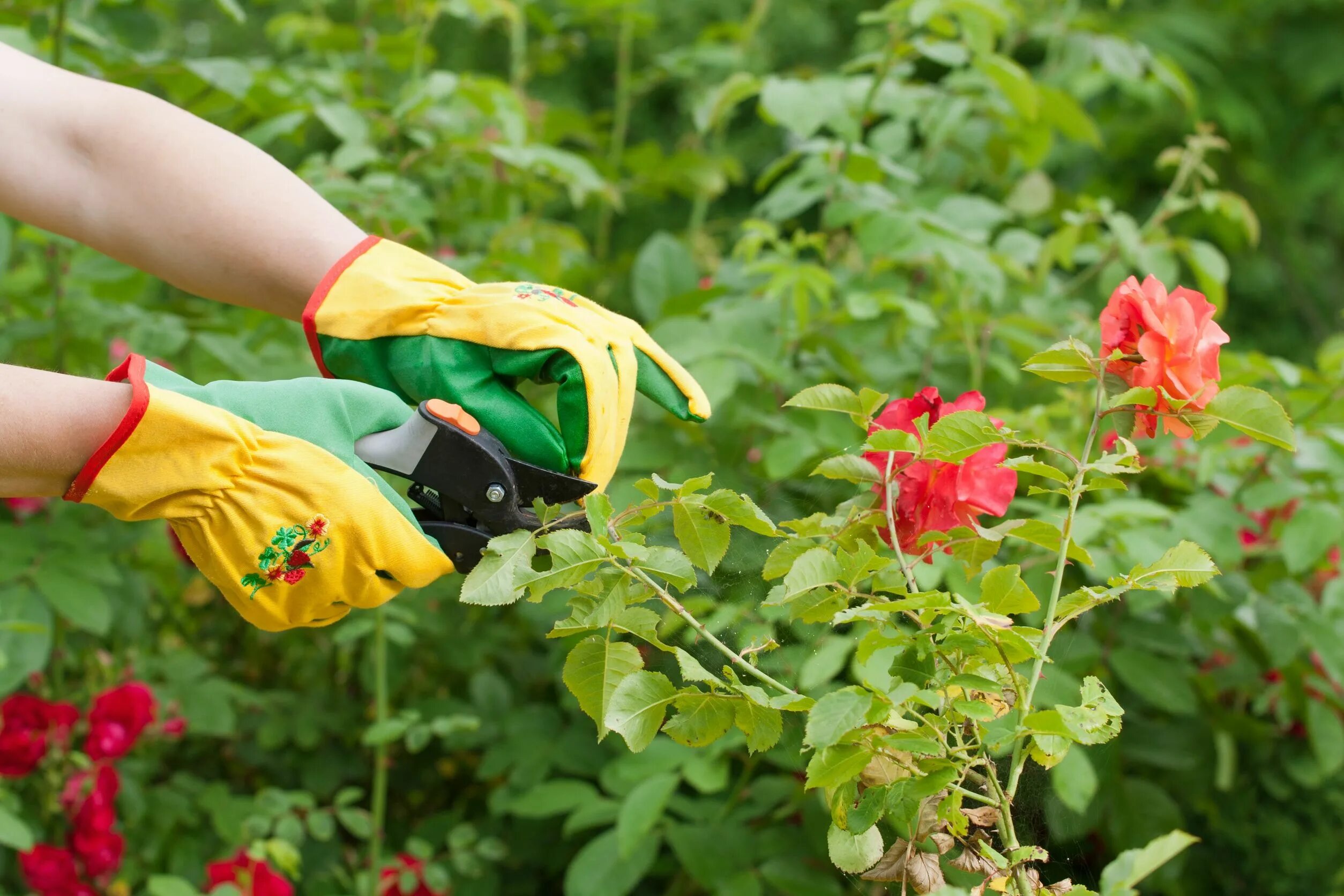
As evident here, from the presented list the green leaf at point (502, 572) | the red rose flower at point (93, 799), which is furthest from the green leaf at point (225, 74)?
the green leaf at point (502, 572)

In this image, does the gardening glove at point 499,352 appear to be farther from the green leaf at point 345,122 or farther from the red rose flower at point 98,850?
the red rose flower at point 98,850

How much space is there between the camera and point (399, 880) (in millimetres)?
1659

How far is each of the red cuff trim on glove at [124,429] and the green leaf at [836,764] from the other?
19.3 inches

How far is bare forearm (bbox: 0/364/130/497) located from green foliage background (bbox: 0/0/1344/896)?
625 mm

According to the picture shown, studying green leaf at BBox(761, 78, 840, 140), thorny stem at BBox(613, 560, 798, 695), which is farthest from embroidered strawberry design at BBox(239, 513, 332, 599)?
green leaf at BBox(761, 78, 840, 140)

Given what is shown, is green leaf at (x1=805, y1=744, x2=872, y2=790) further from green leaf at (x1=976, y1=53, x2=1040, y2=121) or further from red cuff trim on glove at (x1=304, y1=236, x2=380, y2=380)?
green leaf at (x1=976, y1=53, x2=1040, y2=121)

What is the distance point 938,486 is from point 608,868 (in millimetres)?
961

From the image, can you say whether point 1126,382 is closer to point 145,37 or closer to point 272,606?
point 272,606

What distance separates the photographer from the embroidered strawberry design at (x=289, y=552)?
778mm

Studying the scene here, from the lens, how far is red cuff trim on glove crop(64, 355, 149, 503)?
0.72m

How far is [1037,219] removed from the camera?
2484 mm

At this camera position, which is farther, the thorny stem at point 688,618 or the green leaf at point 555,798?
the green leaf at point 555,798

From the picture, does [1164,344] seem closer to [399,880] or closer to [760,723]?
[760,723]

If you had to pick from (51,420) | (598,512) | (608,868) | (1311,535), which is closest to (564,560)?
(598,512)
